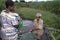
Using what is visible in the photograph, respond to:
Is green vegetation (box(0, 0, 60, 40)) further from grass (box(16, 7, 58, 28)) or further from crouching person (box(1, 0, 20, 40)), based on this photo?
crouching person (box(1, 0, 20, 40))

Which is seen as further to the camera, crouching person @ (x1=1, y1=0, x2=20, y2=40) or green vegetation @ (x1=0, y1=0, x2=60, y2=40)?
green vegetation @ (x1=0, y1=0, x2=60, y2=40)

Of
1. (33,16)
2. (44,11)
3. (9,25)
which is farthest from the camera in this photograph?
(44,11)

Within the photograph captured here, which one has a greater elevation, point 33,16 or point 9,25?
point 9,25

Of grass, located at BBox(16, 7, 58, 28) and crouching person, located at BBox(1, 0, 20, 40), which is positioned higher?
crouching person, located at BBox(1, 0, 20, 40)

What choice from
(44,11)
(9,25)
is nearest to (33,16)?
(44,11)

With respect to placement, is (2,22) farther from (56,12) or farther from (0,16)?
(56,12)

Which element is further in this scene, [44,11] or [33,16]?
[44,11]

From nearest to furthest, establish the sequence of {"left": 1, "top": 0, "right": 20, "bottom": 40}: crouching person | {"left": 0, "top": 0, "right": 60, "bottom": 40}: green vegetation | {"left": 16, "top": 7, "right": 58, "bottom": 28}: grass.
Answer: {"left": 1, "top": 0, "right": 20, "bottom": 40}: crouching person < {"left": 16, "top": 7, "right": 58, "bottom": 28}: grass < {"left": 0, "top": 0, "right": 60, "bottom": 40}: green vegetation

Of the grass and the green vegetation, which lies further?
the green vegetation

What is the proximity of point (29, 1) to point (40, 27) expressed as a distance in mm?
12471

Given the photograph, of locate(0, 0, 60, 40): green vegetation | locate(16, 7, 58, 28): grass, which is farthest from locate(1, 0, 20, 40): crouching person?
locate(16, 7, 58, 28): grass

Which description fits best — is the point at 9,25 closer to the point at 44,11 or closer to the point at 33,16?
the point at 33,16

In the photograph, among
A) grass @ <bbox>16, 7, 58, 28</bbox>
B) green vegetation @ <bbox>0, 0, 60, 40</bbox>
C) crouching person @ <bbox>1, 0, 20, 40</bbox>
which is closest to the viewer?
→ crouching person @ <bbox>1, 0, 20, 40</bbox>

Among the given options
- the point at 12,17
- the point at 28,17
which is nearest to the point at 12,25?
the point at 12,17
